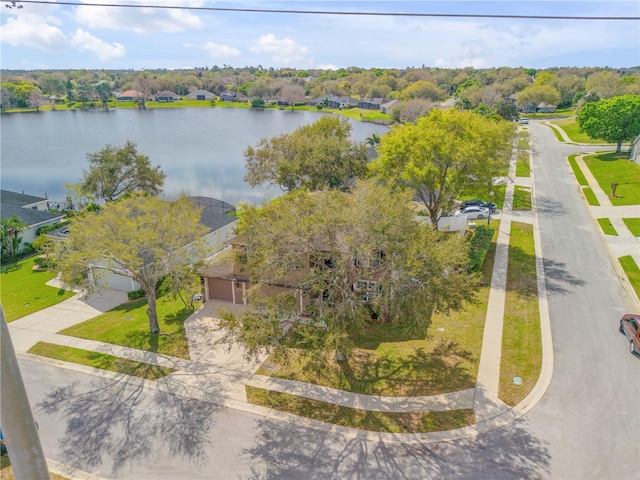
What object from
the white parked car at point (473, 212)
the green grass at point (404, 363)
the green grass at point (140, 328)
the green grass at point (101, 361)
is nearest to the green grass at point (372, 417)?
the green grass at point (404, 363)

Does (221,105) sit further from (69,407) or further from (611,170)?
(69,407)

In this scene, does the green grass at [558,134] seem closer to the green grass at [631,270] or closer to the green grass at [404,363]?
the green grass at [631,270]

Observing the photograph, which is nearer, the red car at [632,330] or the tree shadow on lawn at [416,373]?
the tree shadow on lawn at [416,373]

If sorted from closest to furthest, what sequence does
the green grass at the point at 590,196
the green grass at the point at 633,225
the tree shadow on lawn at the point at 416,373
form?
1. the tree shadow on lawn at the point at 416,373
2. the green grass at the point at 633,225
3. the green grass at the point at 590,196

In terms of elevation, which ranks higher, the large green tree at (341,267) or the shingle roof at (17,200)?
the large green tree at (341,267)

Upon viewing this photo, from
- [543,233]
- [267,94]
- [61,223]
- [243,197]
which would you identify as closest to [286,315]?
[543,233]

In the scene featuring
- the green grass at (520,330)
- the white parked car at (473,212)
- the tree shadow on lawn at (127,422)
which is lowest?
the tree shadow on lawn at (127,422)

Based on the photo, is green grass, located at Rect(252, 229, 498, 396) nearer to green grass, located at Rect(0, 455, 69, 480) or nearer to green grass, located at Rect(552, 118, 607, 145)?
green grass, located at Rect(0, 455, 69, 480)
